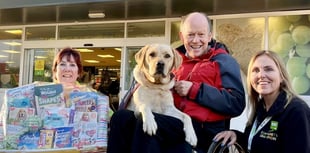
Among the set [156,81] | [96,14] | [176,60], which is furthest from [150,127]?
[96,14]

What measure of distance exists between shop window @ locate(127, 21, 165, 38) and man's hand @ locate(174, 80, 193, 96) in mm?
5761

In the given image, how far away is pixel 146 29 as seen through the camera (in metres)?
8.46

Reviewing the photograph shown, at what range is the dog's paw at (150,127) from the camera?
195cm

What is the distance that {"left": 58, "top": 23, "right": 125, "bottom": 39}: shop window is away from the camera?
8750mm

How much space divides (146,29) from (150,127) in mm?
6623

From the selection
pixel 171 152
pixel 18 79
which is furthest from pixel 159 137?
pixel 18 79

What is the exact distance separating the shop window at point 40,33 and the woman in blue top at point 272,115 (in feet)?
24.0

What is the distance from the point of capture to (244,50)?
7.59 metres

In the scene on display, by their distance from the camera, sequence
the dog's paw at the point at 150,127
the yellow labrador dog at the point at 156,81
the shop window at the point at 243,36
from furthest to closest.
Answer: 1. the shop window at the point at 243,36
2. the yellow labrador dog at the point at 156,81
3. the dog's paw at the point at 150,127

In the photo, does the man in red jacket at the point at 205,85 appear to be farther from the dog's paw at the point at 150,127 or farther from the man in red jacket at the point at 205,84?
the dog's paw at the point at 150,127

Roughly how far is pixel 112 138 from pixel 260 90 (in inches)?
42.2

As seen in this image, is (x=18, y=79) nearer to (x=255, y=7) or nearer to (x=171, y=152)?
(x=255, y=7)

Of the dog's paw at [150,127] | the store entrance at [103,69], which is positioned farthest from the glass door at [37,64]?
the dog's paw at [150,127]

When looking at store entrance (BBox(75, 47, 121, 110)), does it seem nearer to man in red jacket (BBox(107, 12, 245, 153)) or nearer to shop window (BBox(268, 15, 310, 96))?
shop window (BBox(268, 15, 310, 96))
